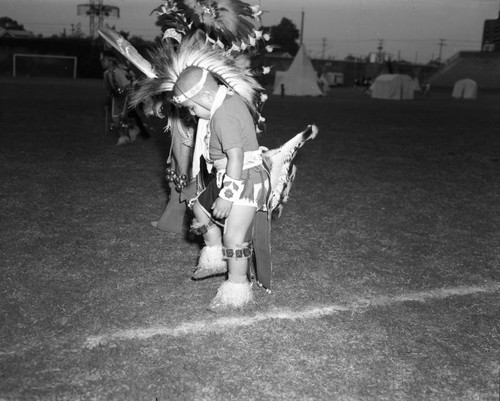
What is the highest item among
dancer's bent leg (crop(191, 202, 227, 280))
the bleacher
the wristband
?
the bleacher

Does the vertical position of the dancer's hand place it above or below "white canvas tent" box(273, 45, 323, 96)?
below

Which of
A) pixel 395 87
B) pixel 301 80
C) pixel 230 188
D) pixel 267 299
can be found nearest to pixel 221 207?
pixel 230 188

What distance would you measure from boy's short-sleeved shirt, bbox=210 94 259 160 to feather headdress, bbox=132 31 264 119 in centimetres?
14

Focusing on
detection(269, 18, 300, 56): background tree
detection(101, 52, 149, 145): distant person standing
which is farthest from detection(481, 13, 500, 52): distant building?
detection(101, 52, 149, 145): distant person standing

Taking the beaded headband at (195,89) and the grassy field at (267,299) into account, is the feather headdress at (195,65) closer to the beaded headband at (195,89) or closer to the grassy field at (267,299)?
the beaded headband at (195,89)

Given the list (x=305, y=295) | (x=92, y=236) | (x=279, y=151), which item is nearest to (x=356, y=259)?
(x=305, y=295)

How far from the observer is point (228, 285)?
338cm

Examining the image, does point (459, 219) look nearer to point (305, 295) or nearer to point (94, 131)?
point (305, 295)

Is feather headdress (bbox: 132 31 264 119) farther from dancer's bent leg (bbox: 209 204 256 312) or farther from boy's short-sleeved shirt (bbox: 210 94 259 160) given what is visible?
dancer's bent leg (bbox: 209 204 256 312)

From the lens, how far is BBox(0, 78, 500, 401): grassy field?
2.59m

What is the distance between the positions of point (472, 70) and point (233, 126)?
6602 cm

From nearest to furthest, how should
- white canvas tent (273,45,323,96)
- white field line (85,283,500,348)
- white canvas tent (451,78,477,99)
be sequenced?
white field line (85,283,500,348) → white canvas tent (273,45,323,96) → white canvas tent (451,78,477,99)

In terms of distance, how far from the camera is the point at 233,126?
300 cm

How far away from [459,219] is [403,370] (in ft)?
11.4
